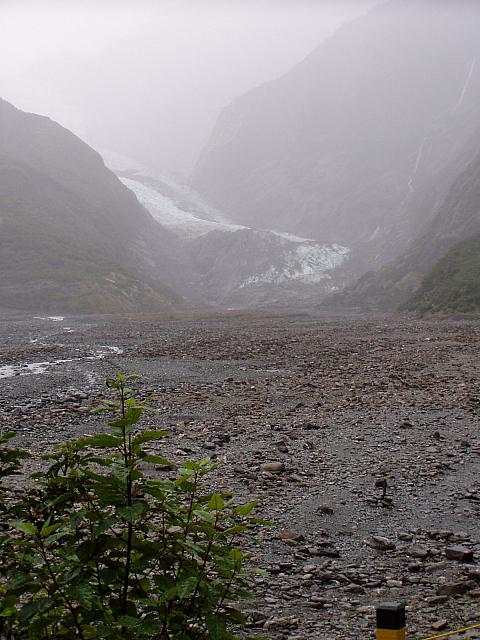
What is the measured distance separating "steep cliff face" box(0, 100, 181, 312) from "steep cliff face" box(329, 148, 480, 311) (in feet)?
68.8

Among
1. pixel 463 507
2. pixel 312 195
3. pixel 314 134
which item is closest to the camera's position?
pixel 463 507

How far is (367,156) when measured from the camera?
545 ft

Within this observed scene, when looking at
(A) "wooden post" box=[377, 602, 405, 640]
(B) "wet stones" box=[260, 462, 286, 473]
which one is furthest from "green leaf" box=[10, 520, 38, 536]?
(B) "wet stones" box=[260, 462, 286, 473]

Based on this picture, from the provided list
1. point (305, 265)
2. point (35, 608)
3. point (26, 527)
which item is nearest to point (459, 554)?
point (35, 608)

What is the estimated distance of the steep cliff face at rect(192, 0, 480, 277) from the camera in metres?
137

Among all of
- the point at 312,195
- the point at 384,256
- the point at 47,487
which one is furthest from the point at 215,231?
the point at 47,487

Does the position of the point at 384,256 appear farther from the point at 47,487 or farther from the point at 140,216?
the point at 47,487

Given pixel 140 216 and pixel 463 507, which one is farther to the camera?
pixel 140 216

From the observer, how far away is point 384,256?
119562 mm

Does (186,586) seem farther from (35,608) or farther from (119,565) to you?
(35,608)

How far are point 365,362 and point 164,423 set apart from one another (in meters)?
9.44

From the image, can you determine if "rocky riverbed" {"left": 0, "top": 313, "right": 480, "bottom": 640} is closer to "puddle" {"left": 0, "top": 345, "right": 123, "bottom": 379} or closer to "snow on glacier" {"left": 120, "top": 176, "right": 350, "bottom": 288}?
"puddle" {"left": 0, "top": 345, "right": 123, "bottom": 379}

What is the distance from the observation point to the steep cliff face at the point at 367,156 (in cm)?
13688

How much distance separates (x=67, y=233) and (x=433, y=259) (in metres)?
43.2
